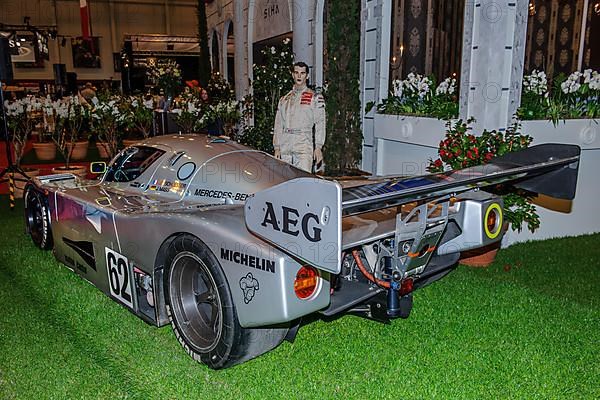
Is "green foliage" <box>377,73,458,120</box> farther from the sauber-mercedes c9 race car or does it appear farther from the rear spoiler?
the rear spoiler

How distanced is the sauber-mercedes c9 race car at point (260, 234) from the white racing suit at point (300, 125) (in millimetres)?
1977

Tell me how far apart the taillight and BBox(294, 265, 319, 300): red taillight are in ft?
3.91

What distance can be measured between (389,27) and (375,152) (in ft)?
5.66

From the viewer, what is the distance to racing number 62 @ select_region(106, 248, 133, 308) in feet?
10.9

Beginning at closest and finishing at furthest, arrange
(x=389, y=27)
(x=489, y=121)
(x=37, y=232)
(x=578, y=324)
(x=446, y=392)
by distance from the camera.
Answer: (x=446, y=392), (x=578, y=324), (x=37, y=232), (x=489, y=121), (x=389, y=27)

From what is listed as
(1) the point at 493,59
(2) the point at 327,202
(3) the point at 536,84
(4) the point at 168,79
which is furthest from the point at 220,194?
(4) the point at 168,79

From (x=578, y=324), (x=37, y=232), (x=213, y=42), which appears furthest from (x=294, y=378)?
(x=213, y=42)

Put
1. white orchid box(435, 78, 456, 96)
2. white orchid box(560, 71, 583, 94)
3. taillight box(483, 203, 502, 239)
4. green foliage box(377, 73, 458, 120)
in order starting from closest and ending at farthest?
taillight box(483, 203, 502, 239) < white orchid box(560, 71, 583, 94) < green foliage box(377, 73, 458, 120) < white orchid box(435, 78, 456, 96)

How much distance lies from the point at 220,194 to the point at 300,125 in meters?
2.57

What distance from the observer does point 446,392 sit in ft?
8.96

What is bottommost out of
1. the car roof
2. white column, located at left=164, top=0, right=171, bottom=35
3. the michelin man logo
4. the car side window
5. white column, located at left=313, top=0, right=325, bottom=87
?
the michelin man logo

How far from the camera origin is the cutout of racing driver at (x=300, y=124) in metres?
5.64

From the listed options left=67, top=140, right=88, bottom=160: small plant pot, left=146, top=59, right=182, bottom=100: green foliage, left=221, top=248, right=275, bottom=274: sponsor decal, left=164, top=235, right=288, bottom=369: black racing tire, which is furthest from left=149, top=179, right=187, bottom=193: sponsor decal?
left=67, top=140, right=88, bottom=160: small plant pot

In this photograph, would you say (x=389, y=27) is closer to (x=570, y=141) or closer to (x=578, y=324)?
(x=570, y=141)
